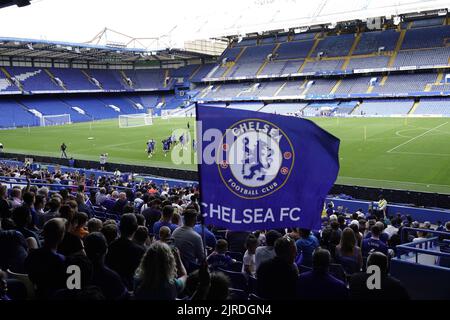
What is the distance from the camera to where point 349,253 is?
590 centimetres

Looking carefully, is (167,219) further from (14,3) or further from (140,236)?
(14,3)

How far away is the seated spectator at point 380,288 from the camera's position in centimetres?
409

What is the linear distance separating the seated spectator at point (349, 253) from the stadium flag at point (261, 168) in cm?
55

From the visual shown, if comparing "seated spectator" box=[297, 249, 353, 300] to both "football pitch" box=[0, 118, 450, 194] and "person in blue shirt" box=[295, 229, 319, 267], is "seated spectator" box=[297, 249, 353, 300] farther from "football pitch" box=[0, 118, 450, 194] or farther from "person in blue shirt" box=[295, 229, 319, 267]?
"football pitch" box=[0, 118, 450, 194]

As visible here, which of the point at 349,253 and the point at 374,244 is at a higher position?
the point at 349,253

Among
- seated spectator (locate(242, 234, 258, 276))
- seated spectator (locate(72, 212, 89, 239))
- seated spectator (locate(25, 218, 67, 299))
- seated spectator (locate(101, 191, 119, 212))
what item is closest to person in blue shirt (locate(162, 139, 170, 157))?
seated spectator (locate(101, 191, 119, 212))

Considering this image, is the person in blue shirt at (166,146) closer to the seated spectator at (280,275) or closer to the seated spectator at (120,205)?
the seated spectator at (120,205)

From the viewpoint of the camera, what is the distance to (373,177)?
72.8 ft

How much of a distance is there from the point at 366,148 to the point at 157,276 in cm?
2791

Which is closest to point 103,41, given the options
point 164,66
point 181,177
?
point 164,66

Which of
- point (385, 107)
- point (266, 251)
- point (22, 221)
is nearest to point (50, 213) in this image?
point (22, 221)

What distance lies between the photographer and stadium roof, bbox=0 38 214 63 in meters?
59.0

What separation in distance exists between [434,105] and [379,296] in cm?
5348

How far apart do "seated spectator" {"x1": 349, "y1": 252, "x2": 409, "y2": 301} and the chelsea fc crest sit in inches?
58.3
